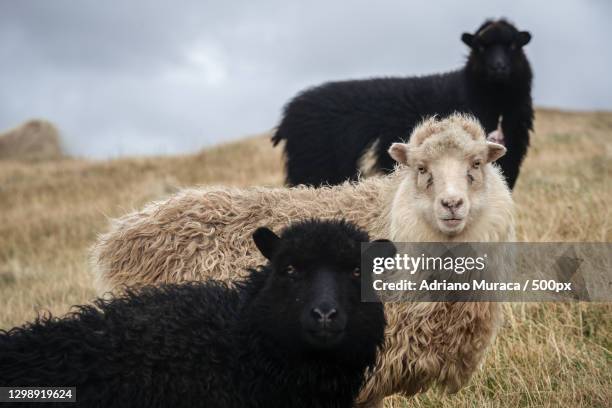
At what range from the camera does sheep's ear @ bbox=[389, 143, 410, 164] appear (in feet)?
18.3

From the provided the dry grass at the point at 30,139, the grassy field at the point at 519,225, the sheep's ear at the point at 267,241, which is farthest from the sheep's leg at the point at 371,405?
the dry grass at the point at 30,139

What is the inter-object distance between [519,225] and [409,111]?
1969mm

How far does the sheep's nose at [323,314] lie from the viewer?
3873mm

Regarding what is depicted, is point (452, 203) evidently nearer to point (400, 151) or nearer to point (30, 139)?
point (400, 151)

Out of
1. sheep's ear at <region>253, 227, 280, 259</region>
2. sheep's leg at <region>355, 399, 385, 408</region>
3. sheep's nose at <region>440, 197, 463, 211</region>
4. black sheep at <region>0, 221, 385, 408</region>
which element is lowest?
sheep's leg at <region>355, 399, 385, 408</region>

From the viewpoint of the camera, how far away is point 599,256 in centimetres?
776

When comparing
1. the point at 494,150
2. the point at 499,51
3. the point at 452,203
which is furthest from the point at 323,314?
the point at 499,51

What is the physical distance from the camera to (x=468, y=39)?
31.3 ft

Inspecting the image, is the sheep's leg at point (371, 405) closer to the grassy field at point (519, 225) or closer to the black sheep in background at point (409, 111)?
the grassy field at point (519, 225)

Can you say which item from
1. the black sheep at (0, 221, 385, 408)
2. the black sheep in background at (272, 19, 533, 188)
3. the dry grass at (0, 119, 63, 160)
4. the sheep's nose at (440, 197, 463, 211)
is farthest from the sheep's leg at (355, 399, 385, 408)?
the dry grass at (0, 119, 63, 160)

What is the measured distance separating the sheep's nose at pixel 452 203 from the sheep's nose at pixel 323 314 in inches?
60.9

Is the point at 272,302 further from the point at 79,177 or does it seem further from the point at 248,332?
the point at 79,177

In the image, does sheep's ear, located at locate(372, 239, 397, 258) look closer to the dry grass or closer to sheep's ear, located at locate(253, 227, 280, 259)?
sheep's ear, located at locate(253, 227, 280, 259)

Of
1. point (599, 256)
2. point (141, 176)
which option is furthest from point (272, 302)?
point (141, 176)
